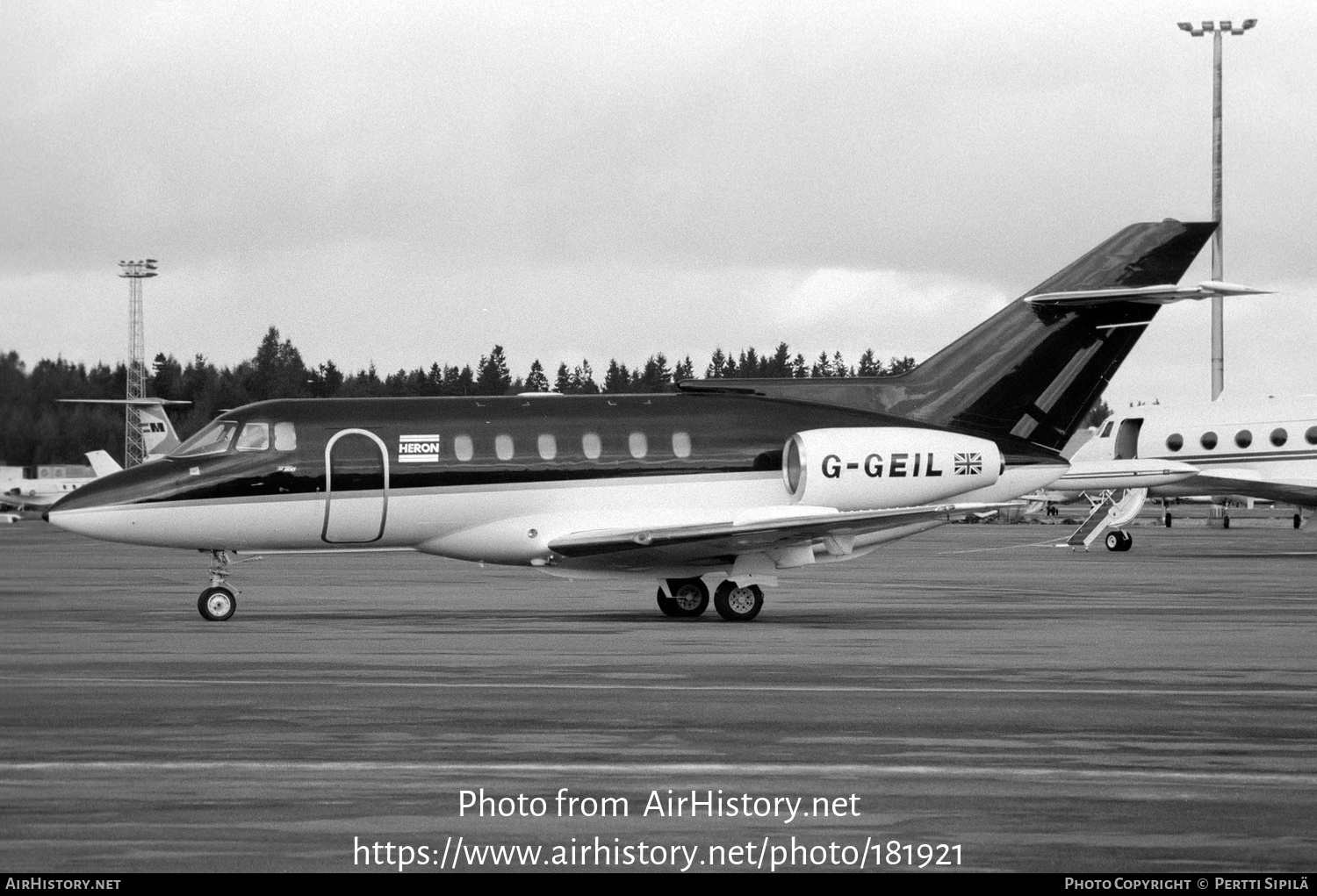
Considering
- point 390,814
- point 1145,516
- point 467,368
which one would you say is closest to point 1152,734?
point 390,814

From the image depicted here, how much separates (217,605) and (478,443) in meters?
3.95

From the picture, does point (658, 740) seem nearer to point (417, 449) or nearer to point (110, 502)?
point (417, 449)

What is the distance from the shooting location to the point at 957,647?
1789cm

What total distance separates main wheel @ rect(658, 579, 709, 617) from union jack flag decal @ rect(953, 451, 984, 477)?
12.9ft

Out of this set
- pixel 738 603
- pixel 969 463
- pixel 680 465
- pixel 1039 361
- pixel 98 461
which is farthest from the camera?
pixel 98 461

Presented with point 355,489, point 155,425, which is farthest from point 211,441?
point 155,425

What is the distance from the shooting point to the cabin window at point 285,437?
71.5 ft

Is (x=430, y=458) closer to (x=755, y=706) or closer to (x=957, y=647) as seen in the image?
(x=957, y=647)

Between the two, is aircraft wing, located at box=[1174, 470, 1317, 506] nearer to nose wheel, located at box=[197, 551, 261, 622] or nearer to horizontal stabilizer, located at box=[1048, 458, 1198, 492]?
horizontal stabilizer, located at box=[1048, 458, 1198, 492]

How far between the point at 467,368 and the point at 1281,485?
912 inches

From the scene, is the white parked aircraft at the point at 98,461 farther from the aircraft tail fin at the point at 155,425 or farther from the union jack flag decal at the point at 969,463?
the union jack flag decal at the point at 969,463

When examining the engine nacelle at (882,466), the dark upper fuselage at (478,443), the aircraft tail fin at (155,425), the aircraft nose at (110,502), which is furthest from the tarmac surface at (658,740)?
the aircraft tail fin at (155,425)

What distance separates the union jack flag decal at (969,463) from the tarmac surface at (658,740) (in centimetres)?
199

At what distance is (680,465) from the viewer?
74.4 ft
